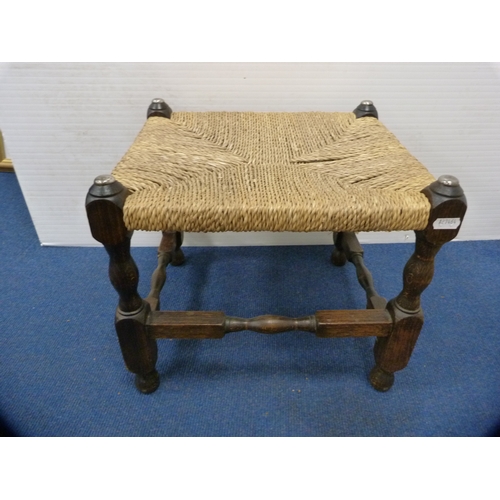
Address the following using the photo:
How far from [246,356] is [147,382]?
191 millimetres

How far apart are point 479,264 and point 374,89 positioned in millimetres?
522

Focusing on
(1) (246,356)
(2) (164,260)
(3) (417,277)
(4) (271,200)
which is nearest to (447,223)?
(3) (417,277)

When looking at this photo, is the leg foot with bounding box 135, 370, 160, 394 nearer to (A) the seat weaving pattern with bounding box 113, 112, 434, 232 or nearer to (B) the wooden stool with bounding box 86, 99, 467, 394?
(B) the wooden stool with bounding box 86, 99, 467, 394

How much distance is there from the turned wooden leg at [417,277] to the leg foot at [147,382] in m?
0.39

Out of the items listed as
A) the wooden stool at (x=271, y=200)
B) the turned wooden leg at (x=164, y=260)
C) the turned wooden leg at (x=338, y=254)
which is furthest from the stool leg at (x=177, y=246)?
the turned wooden leg at (x=338, y=254)

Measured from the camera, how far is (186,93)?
83 centimetres

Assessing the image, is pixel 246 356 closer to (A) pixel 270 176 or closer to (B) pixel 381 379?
(B) pixel 381 379

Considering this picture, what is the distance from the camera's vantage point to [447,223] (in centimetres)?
51

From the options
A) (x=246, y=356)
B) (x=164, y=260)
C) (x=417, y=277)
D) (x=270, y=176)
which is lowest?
(x=246, y=356)

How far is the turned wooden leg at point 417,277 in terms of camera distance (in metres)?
0.50

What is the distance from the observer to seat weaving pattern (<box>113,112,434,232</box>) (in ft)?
1.65

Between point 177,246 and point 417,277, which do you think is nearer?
point 417,277

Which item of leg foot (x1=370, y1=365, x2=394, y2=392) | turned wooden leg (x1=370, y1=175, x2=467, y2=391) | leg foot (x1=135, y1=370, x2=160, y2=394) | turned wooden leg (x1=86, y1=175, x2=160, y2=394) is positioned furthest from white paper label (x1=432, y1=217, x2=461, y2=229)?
leg foot (x1=135, y1=370, x2=160, y2=394)

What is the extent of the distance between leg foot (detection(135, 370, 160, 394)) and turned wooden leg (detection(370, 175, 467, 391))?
0.39m
